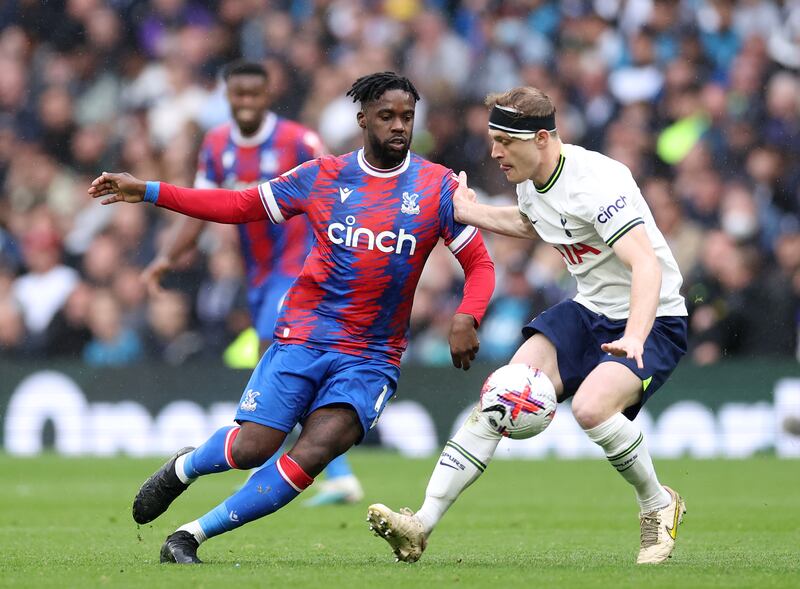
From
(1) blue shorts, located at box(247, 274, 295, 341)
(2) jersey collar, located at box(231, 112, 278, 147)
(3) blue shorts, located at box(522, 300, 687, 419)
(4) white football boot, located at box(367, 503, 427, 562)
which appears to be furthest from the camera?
(2) jersey collar, located at box(231, 112, 278, 147)

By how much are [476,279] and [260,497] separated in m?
1.50

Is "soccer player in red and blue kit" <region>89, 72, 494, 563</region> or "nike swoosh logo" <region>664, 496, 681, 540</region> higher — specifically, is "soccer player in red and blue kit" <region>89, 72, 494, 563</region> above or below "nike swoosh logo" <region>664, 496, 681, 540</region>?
above

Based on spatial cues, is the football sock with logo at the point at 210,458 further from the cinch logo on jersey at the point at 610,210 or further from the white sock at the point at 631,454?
the cinch logo on jersey at the point at 610,210

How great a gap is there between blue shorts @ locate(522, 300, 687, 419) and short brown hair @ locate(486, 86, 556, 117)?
1.08 m

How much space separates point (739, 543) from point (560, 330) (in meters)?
1.86

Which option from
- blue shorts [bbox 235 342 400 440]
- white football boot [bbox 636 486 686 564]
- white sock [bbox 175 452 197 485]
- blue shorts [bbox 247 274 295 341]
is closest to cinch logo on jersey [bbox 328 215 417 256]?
blue shorts [bbox 235 342 400 440]

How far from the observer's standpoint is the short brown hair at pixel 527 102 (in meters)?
7.10

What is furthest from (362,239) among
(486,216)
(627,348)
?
Answer: (627,348)

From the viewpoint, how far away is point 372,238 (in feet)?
23.5

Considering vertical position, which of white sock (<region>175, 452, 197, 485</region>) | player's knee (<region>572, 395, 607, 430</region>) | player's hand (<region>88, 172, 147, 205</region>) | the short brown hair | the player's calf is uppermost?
the short brown hair

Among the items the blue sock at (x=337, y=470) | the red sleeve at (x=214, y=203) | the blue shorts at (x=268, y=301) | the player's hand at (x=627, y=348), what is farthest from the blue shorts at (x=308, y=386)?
the blue sock at (x=337, y=470)

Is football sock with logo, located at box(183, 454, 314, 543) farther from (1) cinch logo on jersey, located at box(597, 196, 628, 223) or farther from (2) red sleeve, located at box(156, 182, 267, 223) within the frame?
(1) cinch logo on jersey, located at box(597, 196, 628, 223)

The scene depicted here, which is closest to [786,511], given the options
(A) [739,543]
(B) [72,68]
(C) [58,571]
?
(A) [739,543]

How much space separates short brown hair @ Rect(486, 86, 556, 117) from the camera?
23.3 feet
